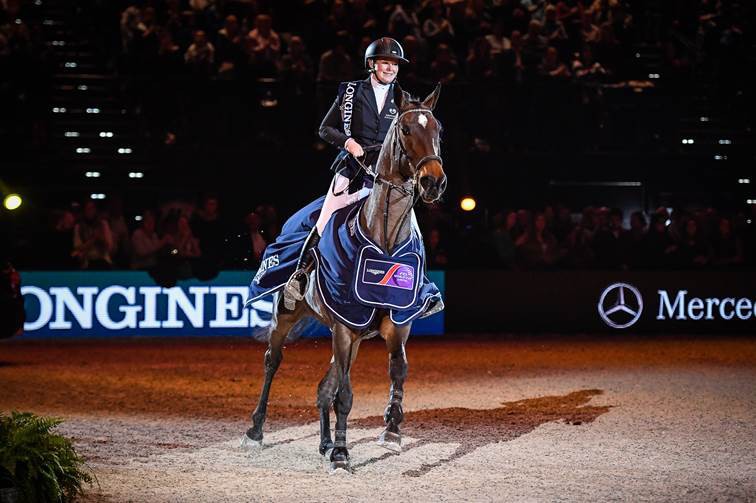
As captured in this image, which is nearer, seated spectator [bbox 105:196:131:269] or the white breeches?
the white breeches

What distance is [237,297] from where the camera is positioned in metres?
16.8

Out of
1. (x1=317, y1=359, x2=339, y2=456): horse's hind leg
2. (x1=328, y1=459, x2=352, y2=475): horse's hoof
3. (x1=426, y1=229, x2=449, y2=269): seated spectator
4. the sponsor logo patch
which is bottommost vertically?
(x1=328, y1=459, x2=352, y2=475): horse's hoof

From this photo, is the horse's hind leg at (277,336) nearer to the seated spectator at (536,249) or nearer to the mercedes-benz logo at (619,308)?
the seated spectator at (536,249)

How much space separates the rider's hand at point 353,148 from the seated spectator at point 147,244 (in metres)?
9.17

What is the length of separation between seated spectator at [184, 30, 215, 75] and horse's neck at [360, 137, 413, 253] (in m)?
11.6

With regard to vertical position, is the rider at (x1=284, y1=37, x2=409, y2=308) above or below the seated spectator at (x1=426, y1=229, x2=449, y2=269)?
above

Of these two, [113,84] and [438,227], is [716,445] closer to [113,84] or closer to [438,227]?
[438,227]

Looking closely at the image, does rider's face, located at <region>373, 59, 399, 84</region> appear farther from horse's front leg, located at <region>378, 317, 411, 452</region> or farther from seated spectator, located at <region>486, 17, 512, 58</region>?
seated spectator, located at <region>486, 17, 512, 58</region>

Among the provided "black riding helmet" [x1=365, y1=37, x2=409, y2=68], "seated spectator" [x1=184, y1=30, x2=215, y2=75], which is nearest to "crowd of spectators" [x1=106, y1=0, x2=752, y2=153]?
"seated spectator" [x1=184, y1=30, x2=215, y2=75]

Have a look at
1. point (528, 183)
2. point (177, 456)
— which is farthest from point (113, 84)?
point (177, 456)

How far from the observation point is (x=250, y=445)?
28.5 ft

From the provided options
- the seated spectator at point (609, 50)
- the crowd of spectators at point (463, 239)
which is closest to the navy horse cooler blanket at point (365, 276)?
the crowd of spectators at point (463, 239)

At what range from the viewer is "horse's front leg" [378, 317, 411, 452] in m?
8.30

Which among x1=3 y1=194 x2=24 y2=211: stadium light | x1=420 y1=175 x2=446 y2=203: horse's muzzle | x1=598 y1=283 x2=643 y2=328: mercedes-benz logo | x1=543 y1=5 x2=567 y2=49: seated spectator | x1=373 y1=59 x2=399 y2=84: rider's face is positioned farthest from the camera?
x1=543 y1=5 x2=567 y2=49: seated spectator
